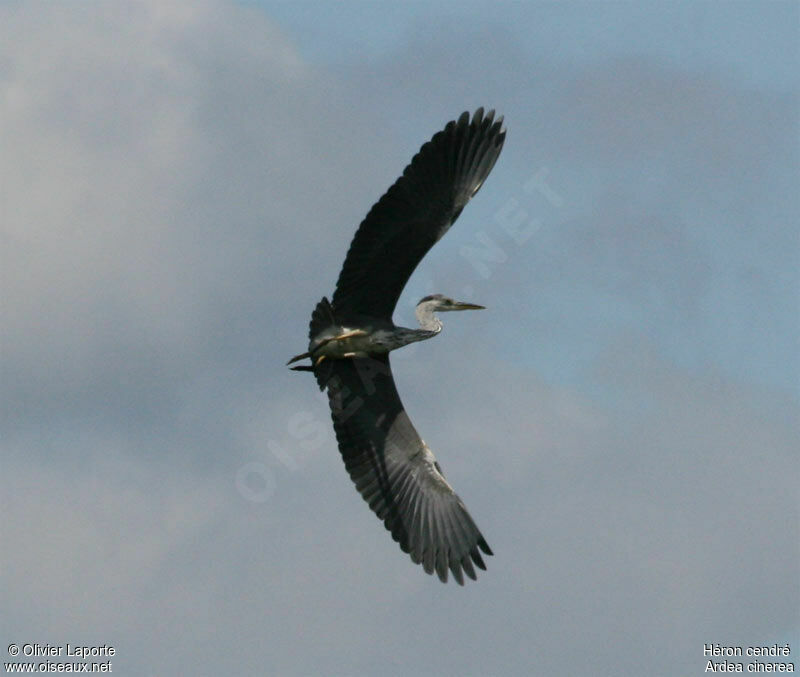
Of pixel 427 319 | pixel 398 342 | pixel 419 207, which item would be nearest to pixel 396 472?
pixel 398 342

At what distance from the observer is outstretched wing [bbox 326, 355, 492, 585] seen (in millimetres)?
22219

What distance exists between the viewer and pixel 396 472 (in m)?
22.6

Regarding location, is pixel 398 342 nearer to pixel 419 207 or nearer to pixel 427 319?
pixel 427 319

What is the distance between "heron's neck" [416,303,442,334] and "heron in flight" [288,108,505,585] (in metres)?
0.01

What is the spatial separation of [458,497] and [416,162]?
4.06m

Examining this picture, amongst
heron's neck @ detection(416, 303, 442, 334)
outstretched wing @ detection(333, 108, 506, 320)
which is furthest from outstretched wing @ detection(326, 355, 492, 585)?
outstretched wing @ detection(333, 108, 506, 320)

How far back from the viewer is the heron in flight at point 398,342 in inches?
847

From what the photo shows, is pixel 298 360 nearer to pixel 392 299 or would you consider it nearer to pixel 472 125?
pixel 392 299

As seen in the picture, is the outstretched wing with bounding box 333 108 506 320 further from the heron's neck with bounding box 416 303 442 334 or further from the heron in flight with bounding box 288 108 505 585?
the heron's neck with bounding box 416 303 442 334

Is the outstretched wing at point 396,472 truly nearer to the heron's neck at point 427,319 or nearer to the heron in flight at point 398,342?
the heron in flight at point 398,342

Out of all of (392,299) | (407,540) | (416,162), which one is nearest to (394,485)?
(407,540)

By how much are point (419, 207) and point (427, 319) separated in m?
1.53

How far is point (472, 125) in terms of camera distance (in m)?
21.6

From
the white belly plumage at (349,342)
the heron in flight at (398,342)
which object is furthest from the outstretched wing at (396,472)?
the white belly plumage at (349,342)
